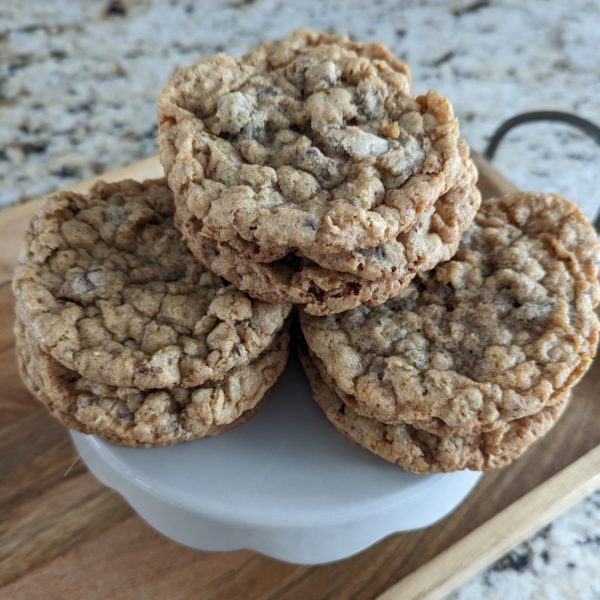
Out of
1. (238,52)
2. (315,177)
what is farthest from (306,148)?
(238,52)

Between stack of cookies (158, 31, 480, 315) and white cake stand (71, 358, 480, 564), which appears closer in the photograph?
stack of cookies (158, 31, 480, 315)

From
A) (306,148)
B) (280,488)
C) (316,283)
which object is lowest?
(280,488)

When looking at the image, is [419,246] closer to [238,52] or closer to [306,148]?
[306,148]

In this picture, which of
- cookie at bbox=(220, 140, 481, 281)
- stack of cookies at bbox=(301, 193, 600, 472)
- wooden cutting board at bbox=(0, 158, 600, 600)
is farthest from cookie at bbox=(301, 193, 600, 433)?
wooden cutting board at bbox=(0, 158, 600, 600)

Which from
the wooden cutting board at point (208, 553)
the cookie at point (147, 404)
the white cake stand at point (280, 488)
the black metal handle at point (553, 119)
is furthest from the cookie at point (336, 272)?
the black metal handle at point (553, 119)

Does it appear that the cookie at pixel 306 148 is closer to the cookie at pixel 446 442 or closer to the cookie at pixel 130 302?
the cookie at pixel 130 302

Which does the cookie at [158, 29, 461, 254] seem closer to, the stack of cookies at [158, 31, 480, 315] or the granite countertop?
the stack of cookies at [158, 31, 480, 315]
